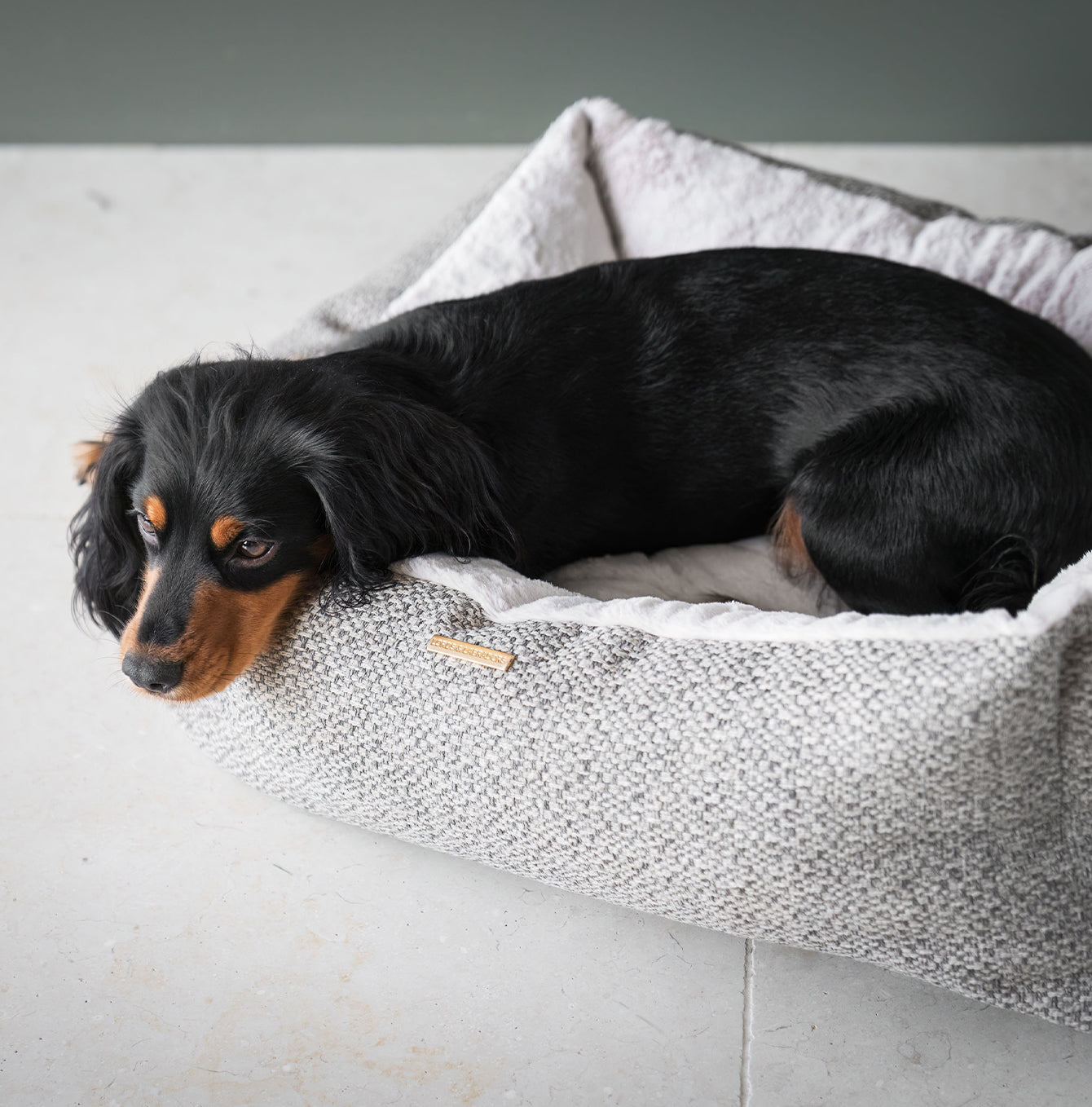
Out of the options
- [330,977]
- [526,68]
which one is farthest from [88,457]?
[526,68]

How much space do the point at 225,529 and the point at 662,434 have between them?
29.0 inches

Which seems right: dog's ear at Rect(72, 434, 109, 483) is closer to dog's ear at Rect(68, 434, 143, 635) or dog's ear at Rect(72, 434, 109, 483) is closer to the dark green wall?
dog's ear at Rect(68, 434, 143, 635)

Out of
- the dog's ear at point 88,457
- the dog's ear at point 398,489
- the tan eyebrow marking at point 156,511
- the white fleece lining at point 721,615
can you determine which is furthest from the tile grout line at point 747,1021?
the dog's ear at point 88,457

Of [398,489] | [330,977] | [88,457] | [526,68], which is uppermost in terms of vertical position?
[526,68]

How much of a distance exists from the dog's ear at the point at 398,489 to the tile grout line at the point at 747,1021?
720 millimetres

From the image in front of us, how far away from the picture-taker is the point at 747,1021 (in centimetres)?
162

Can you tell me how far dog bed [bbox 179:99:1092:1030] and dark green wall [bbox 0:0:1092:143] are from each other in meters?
2.16

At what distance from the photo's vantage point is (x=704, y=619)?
1671 mm

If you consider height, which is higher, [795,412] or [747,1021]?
[795,412]

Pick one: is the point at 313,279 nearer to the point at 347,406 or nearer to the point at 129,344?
the point at 129,344

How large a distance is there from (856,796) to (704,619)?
13.4 inches

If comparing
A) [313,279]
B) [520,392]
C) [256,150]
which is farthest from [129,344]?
[520,392]

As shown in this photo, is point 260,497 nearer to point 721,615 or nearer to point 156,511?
point 156,511

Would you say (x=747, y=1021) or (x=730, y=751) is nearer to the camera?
(x=730, y=751)
